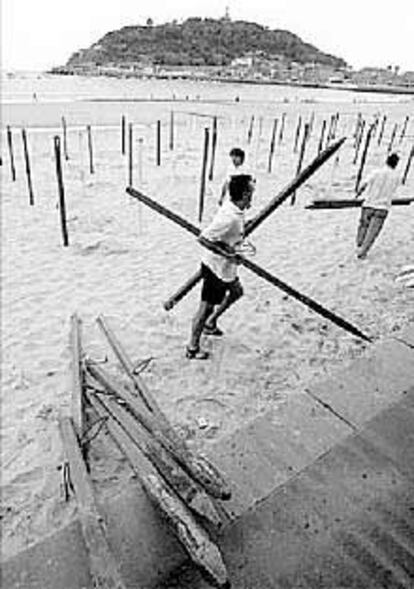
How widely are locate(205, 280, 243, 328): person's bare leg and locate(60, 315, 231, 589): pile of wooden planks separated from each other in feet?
3.31

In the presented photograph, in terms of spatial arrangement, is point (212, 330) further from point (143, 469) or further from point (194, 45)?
point (194, 45)

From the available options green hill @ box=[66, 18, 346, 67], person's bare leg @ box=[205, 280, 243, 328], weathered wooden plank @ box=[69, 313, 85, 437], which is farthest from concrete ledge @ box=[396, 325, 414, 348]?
green hill @ box=[66, 18, 346, 67]

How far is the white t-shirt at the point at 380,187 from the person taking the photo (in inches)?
236

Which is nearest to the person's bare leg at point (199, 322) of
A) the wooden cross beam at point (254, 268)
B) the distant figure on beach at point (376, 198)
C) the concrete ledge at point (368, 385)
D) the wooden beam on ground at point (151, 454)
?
the wooden cross beam at point (254, 268)

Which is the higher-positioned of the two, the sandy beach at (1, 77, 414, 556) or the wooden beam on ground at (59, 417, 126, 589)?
the wooden beam on ground at (59, 417, 126, 589)

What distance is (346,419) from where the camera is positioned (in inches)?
112

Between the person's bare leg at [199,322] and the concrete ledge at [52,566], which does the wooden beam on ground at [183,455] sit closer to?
the concrete ledge at [52,566]

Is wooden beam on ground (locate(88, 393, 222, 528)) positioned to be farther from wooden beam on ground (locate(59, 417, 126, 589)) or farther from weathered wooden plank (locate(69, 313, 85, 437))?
wooden beam on ground (locate(59, 417, 126, 589))

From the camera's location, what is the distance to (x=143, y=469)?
97.7 inches

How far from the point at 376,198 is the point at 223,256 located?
11.0 feet

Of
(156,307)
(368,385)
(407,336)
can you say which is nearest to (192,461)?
(368,385)

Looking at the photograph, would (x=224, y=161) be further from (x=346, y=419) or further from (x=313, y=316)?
(x=346, y=419)

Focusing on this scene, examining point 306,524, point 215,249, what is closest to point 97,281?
point 215,249

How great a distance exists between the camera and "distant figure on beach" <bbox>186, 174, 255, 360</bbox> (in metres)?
3.61
